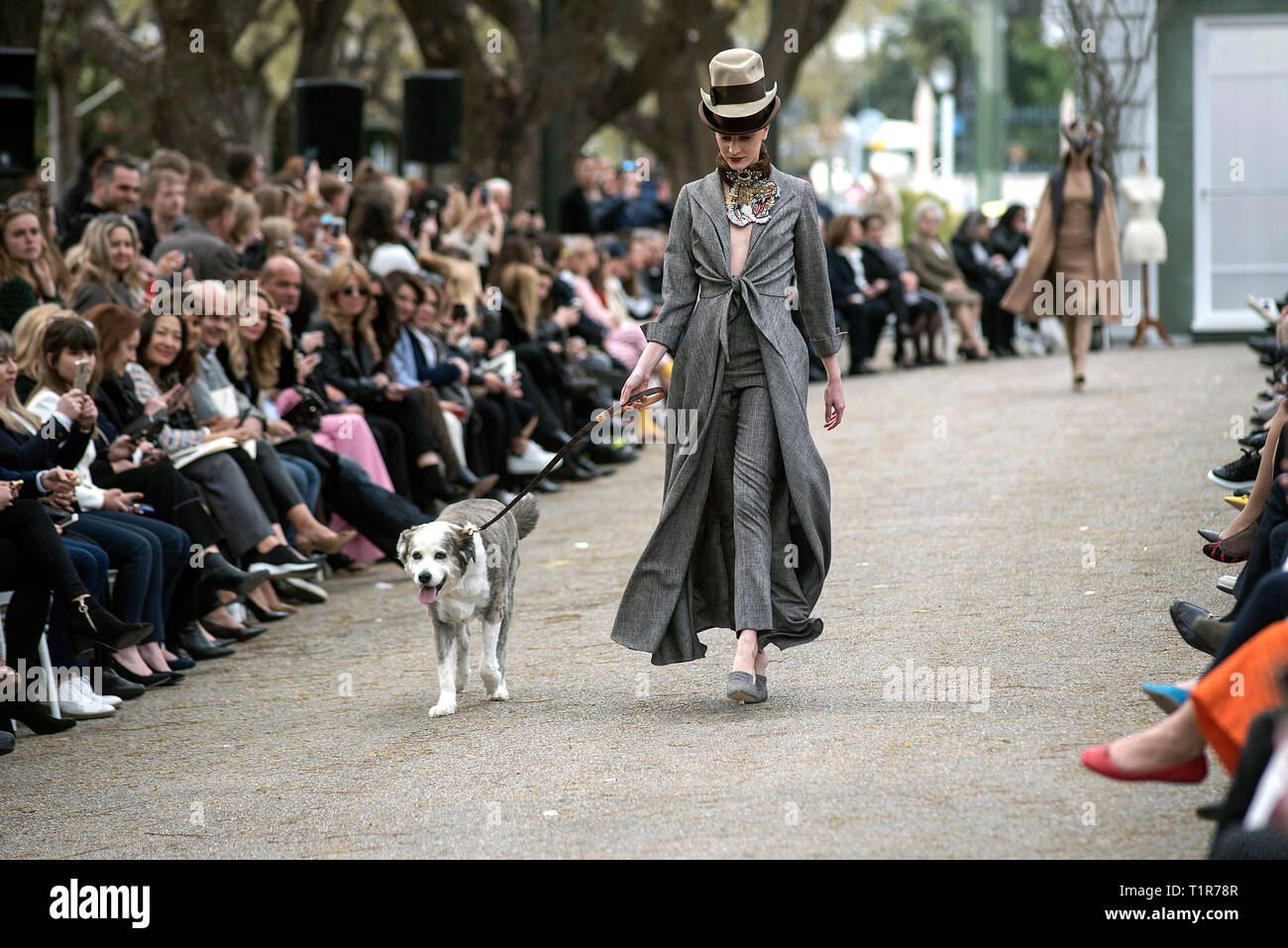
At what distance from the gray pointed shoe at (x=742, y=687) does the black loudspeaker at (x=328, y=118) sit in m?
11.4

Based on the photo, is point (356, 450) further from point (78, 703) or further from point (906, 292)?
Answer: point (906, 292)

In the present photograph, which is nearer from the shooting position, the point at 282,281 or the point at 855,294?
the point at 282,281

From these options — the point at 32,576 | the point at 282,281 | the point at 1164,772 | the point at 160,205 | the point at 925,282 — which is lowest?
the point at 1164,772

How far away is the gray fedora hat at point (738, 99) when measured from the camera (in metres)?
6.71

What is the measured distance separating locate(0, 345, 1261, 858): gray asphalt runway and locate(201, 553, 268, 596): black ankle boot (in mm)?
339

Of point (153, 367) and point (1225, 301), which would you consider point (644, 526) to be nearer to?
point (153, 367)

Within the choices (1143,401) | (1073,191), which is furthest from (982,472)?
(1073,191)

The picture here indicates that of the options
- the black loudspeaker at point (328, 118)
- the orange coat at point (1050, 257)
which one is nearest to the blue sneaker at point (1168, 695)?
the orange coat at point (1050, 257)

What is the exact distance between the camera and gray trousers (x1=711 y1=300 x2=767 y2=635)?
22.1 ft

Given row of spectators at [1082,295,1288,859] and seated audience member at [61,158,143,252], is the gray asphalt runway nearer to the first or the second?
row of spectators at [1082,295,1288,859]

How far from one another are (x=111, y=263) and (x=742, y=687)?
15.8 feet

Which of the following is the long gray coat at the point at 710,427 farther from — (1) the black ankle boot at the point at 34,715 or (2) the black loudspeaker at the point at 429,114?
(2) the black loudspeaker at the point at 429,114

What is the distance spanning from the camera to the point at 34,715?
7184 millimetres

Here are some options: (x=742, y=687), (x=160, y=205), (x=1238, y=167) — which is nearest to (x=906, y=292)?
(x=1238, y=167)
